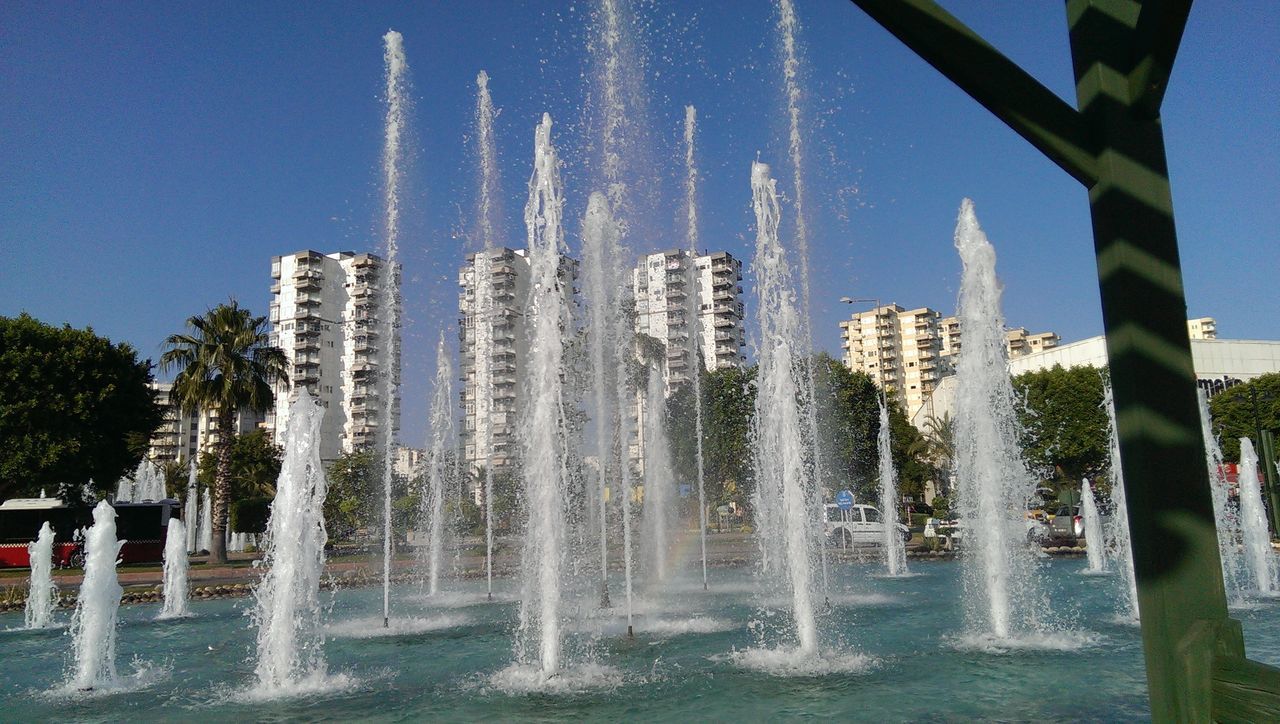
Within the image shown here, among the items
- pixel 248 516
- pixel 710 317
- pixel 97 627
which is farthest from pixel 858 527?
pixel 710 317

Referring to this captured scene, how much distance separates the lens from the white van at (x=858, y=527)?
98.2ft

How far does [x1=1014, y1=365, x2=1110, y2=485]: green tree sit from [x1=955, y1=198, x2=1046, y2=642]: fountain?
38.8m

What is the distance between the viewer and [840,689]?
7.95m

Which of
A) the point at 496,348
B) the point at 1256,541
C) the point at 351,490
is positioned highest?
the point at 496,348

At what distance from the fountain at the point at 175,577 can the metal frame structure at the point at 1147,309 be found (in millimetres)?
18033

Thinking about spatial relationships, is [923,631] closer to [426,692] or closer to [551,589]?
[551,589]

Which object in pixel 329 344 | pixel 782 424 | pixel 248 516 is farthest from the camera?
pixel 329 344

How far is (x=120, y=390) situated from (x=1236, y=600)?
3486 cm

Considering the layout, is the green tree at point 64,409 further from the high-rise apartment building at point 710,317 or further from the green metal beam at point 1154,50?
the high-rise apartment building at point 710,317

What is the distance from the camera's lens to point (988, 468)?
12406 millimetres

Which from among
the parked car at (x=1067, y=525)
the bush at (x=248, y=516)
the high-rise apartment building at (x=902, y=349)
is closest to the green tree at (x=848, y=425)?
the parked car at (x=1067, y=525)

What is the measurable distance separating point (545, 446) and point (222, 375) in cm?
2481

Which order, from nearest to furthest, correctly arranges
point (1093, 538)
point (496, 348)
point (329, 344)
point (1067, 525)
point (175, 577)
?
point (175, 577) → point (1093, 538) → point (1067, 525) → point (496, 348) → point (329, 344)

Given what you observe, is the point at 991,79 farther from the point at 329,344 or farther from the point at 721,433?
the point at 329,344
